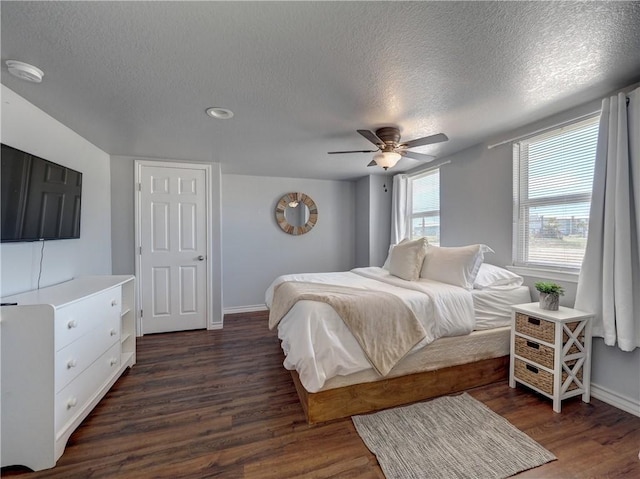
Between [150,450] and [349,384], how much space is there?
1.26 metres

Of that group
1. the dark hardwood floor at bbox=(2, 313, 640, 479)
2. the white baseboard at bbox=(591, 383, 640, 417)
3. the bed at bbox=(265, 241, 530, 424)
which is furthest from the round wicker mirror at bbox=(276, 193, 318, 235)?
the white baseboard at bbox=(591, 383, 640, 417)

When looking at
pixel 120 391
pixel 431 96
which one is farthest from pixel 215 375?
pixel 431 96

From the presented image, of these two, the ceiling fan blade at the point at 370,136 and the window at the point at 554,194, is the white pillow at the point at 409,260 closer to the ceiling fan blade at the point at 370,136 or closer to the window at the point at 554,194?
the window at the point at 554,194

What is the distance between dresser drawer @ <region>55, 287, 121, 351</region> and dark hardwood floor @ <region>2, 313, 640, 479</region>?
632 millimetres

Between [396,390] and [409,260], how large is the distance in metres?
1.26

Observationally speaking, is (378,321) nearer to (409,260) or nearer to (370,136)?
(409,260)

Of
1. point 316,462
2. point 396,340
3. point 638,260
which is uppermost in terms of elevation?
point 638,260

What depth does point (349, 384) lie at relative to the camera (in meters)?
1.90

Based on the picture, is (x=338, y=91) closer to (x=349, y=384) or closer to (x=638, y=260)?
(x=349, y=384)

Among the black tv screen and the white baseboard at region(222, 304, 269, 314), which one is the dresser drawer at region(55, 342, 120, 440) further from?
the white baseboard at region(222, 304, 269, 314)

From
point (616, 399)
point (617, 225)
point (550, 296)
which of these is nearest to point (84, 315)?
point (550, 296)

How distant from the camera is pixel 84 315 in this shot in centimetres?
183

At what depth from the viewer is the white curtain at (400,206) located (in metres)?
4.38

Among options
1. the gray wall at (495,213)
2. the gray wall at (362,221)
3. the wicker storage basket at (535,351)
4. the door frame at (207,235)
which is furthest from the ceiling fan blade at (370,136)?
the door frame at (207,235)
